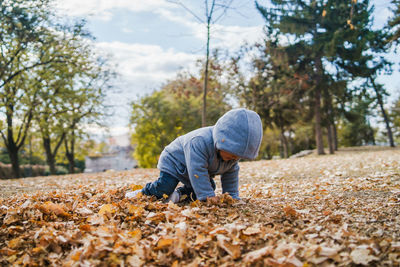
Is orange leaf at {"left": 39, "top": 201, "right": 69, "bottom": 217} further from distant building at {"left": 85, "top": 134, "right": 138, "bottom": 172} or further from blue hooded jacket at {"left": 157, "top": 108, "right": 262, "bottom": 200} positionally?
distant building at {"left": 85, "top": 134, "right": 138, "bottom": 172}

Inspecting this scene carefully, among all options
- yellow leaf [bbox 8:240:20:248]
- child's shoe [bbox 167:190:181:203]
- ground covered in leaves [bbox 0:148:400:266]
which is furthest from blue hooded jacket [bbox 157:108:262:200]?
yellow leaf [bbox 8:240:20:248]

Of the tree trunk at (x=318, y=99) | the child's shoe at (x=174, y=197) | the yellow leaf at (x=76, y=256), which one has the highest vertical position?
the tree trunk at (x=318, y=99)

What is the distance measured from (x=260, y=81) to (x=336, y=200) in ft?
55.5

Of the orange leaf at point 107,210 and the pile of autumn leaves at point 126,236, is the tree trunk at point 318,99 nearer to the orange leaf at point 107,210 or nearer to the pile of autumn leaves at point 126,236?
the pile of autumn leaves at point 126,236

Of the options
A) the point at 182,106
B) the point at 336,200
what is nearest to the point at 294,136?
the point at 182,106

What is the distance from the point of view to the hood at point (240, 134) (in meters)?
2.69

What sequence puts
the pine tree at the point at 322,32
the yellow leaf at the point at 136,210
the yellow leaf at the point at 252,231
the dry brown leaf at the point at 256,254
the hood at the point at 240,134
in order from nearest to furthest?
the dry brown leaf at the point at 256,254
the yellow leaf at the point at 252,231
the yellow leaf at the point at 136,210
the hood at the point at 240,134
the pine tree at the point at 322,32

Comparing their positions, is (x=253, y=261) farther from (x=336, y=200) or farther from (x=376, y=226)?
(x=336, y=200)

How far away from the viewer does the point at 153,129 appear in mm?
25438

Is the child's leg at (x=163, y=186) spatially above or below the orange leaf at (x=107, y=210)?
above

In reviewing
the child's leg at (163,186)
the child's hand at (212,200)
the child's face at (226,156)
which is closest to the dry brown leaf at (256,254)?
the child's hand at (212,200)

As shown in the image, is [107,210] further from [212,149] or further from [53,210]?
[212,149]

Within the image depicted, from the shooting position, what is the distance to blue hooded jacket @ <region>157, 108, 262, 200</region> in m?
2.70

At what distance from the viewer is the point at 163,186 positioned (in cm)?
313
